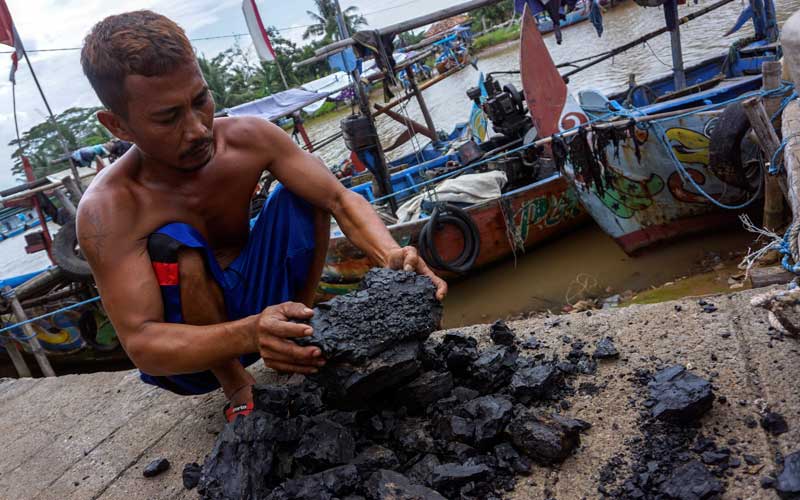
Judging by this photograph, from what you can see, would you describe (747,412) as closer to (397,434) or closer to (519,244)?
(397,434)

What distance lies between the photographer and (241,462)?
1838 millimetres

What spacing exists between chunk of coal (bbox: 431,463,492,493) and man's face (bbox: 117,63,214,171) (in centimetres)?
142

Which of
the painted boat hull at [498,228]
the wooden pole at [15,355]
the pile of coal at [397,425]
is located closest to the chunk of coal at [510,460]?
the pile of coal at [397,425]

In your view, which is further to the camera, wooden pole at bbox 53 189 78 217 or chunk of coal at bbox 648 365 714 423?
wooden pole at bbox 53 189 78 217

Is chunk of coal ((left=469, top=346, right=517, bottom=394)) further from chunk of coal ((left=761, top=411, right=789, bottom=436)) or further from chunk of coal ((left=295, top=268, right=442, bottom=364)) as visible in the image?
chunk of coal ((left=761, top=411, right=789, bottom=436))

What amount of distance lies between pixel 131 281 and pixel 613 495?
5.57 feet

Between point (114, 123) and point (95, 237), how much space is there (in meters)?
0.42

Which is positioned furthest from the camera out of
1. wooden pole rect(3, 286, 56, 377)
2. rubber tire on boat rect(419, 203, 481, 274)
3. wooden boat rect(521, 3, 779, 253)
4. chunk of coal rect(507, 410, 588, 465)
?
wooden pole rect(3, 286, 56, 377)

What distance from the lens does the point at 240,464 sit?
6.02 feet

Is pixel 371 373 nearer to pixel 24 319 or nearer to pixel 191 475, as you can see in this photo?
pixel 191 475

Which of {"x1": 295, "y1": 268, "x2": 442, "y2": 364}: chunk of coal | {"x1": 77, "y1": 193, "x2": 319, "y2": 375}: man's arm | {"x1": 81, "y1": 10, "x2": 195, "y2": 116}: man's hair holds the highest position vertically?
{"x1": 81, "y1": 10, "x2": 195, "y2": 116}: man's hair

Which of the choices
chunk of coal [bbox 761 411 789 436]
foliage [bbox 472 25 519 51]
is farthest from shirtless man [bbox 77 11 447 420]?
foliage [bbox 472 25 519 51]

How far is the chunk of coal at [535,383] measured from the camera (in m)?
1.96

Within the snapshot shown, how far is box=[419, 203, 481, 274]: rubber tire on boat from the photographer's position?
6.32 m
